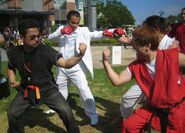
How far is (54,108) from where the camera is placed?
5254 mm

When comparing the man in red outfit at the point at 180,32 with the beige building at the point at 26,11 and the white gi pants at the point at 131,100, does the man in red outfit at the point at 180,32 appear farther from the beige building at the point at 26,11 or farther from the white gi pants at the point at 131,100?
the beige building at the point at 26,11

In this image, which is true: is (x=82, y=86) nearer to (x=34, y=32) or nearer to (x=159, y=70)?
(x=34, y=32)

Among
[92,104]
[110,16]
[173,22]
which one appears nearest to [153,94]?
[92,104]

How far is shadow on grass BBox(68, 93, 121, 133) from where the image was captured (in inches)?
251

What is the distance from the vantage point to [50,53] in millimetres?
5152

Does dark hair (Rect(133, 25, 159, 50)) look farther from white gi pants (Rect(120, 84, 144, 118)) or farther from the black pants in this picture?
white gi pants (Rect(120, 84, 144, 118))

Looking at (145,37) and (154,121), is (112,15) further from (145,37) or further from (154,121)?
(145,37)

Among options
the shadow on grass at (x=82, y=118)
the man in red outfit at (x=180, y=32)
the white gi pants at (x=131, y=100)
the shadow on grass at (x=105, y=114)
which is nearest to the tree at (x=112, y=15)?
the shadow on grass at (x=105, y=114)

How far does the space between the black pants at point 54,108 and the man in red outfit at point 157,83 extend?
128 centimetres

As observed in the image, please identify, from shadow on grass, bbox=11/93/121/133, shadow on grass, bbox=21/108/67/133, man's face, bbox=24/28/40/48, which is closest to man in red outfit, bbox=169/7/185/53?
shadow on grass, bbox=11/93/121/133

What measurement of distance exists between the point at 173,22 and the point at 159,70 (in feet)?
10.9

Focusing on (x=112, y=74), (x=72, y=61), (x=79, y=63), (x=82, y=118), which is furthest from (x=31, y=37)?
(x=82, y=118)

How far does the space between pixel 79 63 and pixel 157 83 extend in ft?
9.70

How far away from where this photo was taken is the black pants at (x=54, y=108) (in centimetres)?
519
